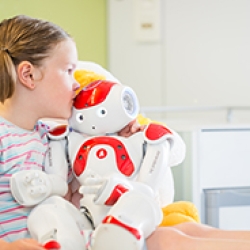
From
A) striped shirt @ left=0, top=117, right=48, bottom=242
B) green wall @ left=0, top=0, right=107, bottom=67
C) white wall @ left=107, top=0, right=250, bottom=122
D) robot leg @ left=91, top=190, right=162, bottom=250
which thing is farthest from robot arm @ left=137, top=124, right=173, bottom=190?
green wall @ left=0, top=0, right=107, bottom=67

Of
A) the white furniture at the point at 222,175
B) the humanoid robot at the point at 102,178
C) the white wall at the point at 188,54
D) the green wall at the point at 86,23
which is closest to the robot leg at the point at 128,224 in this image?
the humanoid robot at the point at 102,178

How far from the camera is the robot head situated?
3.86ft

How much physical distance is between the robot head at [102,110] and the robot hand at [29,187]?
165mm

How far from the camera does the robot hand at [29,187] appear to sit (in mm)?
1066

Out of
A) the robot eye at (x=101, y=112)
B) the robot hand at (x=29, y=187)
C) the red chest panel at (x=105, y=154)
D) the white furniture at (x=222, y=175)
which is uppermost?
the robot eye at (x=101, y=112)

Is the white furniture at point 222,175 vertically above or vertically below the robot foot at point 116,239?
below

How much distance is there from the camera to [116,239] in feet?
2.95

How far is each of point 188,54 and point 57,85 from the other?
204 cm

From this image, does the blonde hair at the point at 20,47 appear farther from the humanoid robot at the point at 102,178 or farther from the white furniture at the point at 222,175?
the white furniture at the point at 222,175

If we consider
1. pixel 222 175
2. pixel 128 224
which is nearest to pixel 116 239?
pixel 128 224

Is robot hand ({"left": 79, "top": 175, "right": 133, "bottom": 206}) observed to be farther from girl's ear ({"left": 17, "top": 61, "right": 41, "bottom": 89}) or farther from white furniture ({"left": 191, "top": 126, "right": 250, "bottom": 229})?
white furniture ({"left": 191, "top": 126, "right": 250, "bottom": 229})

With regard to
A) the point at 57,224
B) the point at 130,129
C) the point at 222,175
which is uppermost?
the point at 130,129

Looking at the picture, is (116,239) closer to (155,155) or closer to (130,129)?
(155,155)

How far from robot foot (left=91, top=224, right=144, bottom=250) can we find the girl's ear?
42 cm
